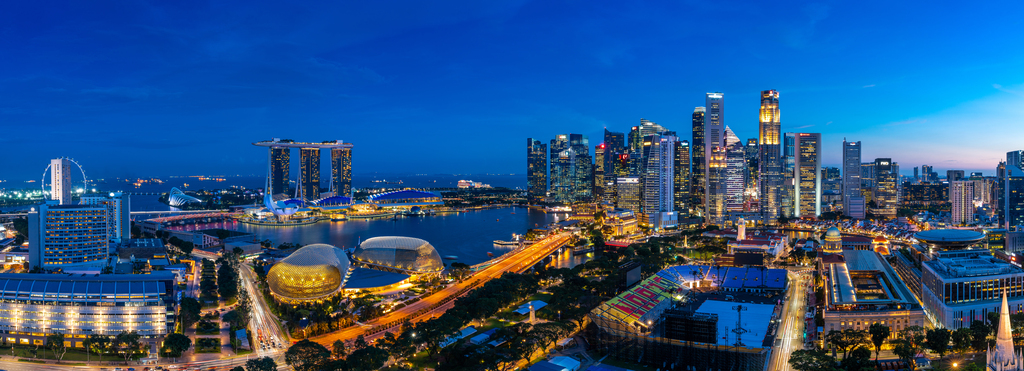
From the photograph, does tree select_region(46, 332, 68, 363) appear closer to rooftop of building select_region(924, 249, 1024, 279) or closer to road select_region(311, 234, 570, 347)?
road select_region(311, 234, 570, 347)

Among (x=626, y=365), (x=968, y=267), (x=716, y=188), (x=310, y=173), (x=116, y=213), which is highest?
(x=310, y=173)

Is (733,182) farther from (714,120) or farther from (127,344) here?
(127,344)

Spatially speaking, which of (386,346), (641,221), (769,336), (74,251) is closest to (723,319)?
(769,336)

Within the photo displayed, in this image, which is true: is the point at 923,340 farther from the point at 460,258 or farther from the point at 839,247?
the point at 460,258

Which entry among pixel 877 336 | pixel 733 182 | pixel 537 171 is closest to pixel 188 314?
pixel 877 336

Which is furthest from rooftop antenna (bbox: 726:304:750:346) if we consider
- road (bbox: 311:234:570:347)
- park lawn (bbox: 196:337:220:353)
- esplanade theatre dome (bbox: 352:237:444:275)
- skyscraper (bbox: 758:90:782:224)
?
skyscraper (bbox: 758:90:782:224)
